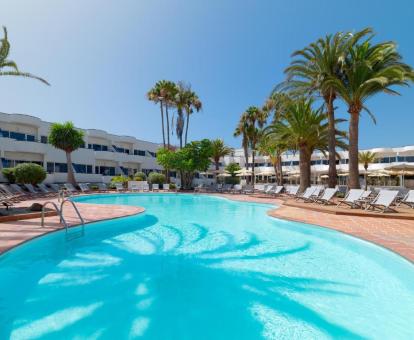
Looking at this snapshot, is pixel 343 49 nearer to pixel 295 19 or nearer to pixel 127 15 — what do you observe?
pixel 295 19

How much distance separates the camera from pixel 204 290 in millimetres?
4301

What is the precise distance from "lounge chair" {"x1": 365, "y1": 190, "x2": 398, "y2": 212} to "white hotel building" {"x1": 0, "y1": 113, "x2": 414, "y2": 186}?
1801 centimetres

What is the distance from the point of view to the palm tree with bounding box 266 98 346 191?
781 inches

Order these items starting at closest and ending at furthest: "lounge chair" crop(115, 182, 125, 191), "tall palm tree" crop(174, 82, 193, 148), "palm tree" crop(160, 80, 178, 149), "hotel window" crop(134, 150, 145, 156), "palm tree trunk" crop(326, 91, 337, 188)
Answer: "palm tree trunk" crop(326, 91, 337, 188) → "lounge chair" crop(115, 182, 125, 191) → "palm tree" crop(160, 80, 178, 149) → "tall palm tree" crop(174, 82, 193, 148) → "hotel window" crop(134, 150, 145, 156)

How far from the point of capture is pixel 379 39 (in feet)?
51.3

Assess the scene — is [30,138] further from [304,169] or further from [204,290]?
[204,290]

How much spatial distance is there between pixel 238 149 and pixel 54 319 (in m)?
60.0

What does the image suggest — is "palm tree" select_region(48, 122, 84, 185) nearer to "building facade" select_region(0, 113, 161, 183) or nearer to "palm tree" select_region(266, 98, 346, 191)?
"building facade" select_region(0, 113, 161, 183)

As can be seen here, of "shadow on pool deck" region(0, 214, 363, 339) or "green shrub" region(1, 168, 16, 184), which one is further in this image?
"green shrub" region(1, 168, 16, 184)

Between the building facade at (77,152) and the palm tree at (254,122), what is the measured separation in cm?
1778

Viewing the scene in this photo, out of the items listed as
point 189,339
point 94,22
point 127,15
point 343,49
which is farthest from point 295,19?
point 189,339

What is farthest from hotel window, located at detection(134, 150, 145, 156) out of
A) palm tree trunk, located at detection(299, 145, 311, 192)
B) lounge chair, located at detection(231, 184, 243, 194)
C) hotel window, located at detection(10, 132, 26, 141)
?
palm tree trunk, located at detection(299, 145, 311, 192)

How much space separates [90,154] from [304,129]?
2751 centimetres

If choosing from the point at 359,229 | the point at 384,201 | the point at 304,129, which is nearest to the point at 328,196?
the point at 384,201
